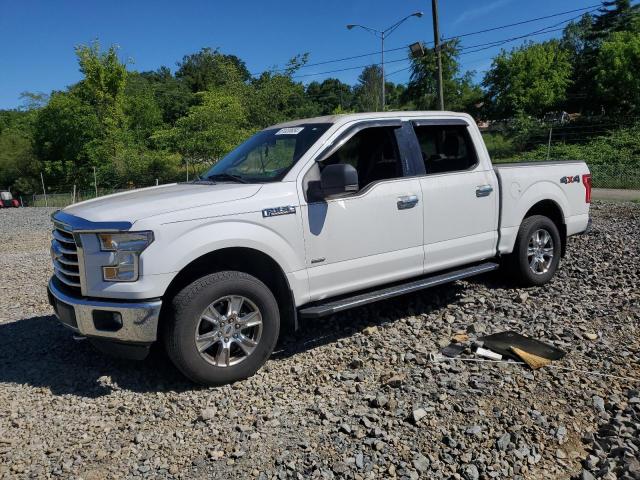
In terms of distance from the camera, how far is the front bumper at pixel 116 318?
3555 millimetres

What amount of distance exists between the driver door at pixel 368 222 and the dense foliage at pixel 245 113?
1994cm

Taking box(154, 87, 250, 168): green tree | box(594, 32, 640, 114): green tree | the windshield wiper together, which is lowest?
the windshield wiper

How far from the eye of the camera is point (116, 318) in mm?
3621

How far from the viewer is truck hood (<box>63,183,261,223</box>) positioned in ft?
11.9

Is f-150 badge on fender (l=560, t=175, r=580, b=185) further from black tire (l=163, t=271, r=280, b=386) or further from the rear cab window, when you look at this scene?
black tire (l=163, t=271, r=280, b=386)

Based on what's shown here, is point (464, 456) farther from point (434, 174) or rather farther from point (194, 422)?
point (434, 174)

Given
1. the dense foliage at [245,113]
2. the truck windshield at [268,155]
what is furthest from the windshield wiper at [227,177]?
the dense foliage at [245,113]

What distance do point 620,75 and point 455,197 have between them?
3605cm

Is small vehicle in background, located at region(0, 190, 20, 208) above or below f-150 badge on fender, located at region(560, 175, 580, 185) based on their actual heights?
below

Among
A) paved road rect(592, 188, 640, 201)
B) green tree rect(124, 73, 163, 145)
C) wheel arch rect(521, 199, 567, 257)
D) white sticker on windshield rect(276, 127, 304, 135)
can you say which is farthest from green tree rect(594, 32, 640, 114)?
white sticker on windshield rect(276, 127, 304, 135)

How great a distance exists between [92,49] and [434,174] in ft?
104

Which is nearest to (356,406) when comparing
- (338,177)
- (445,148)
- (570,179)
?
(338,177)

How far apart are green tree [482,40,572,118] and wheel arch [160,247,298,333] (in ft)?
131

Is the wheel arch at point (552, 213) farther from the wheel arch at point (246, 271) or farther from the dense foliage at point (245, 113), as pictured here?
the dense foliage at point (245, 113)
